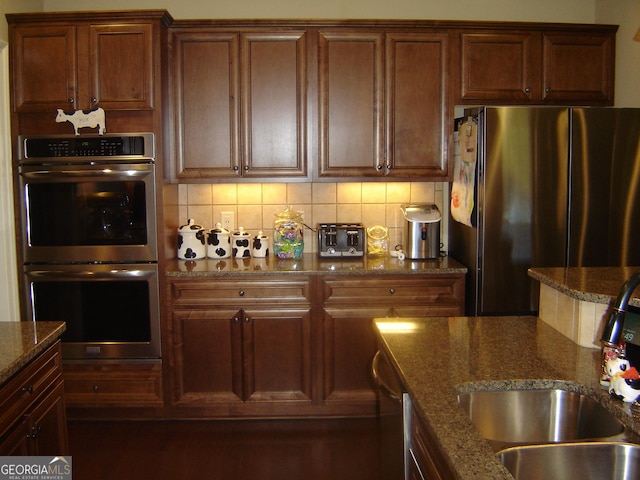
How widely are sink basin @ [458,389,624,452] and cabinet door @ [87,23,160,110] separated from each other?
2.31 metres

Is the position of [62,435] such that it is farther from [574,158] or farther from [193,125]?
[574,158]

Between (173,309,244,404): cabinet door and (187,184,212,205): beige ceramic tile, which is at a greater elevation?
(187,184,212,205): beige ceramic tile

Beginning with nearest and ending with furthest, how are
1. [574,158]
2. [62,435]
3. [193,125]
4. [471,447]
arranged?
[471,447]
[62,435]
[574,158]
[193,125]

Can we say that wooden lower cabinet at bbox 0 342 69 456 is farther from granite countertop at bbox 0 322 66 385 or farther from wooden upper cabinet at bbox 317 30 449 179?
wooden upper cabinet at bbox 317 30 449 179

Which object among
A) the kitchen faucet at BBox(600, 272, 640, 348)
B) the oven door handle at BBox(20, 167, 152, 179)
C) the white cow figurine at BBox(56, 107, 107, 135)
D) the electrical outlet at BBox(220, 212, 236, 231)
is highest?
the white cow figurine at BBox(56, 107, 107, 135)

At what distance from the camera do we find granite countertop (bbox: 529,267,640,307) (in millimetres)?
1706

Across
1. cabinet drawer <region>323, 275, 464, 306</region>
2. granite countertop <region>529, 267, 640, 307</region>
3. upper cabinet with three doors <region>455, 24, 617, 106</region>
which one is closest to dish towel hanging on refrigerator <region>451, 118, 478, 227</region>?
upper cabinet with three doors <region>455, 24, 617, 106</region>

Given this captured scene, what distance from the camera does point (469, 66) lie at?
3.23m

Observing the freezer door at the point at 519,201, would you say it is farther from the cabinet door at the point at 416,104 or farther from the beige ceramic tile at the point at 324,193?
the beige ceramic tile at the point at 324,193

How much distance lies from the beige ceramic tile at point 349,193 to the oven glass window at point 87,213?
1.21m

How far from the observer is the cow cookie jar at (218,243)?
3396 mm

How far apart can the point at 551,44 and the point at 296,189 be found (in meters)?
1.70

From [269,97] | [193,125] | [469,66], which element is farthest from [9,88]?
[469,66]

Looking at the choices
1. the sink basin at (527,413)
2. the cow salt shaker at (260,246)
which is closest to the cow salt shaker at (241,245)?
the cow salt shaker at (260,246)
